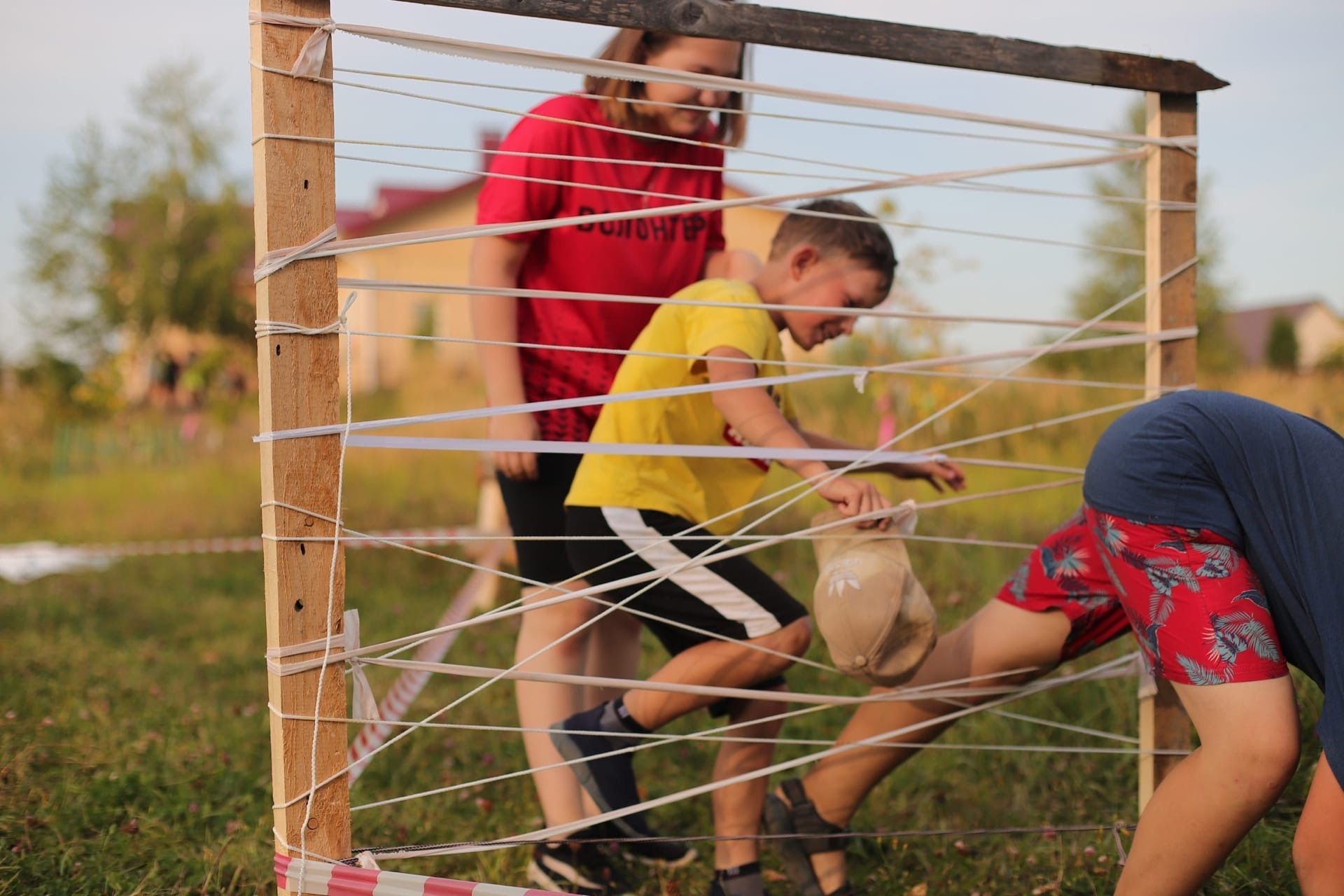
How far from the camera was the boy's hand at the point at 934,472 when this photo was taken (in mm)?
2406

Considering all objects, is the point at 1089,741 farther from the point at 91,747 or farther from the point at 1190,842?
the point at 91,747

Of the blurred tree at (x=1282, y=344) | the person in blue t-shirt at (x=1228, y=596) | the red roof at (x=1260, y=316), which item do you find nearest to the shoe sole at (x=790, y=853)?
the person in blue t-shirt at (x=1228, y=596)

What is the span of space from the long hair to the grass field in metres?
1.63

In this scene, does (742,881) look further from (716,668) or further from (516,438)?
(516,438)

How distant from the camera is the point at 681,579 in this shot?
2.22 metres

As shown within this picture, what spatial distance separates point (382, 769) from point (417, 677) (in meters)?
0.67

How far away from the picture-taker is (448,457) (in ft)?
34.2

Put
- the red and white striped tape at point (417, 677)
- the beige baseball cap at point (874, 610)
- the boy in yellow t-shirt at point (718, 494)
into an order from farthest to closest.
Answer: the red and white striped tape at point (417, 677)
the boy in yellow t-shirt at point (718, 494)
the beige baseball cap at point (874, 610)

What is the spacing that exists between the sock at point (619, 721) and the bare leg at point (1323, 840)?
117cm

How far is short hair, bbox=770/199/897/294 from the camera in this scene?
2330mm

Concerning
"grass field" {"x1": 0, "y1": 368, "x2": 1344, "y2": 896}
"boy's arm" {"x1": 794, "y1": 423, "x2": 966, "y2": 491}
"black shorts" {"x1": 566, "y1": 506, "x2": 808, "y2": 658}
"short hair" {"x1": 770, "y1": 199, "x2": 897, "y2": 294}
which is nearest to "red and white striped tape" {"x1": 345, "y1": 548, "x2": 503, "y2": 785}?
"grass field" {"x1": 0, "y1": 368, "x2": 1344, "y2": 896}

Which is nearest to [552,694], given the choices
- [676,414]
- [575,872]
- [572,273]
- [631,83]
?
[575,872]

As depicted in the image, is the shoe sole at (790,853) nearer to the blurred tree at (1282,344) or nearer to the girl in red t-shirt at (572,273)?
the girl in red t-shirt at (572,273)

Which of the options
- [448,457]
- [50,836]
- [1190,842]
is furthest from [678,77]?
[448,457]
